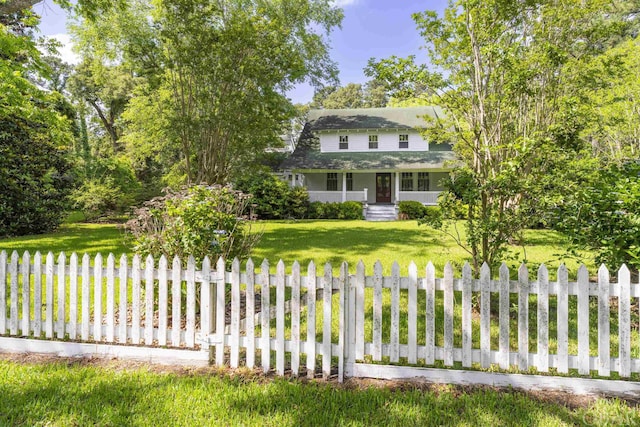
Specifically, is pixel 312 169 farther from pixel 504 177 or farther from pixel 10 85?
pixel 504 177

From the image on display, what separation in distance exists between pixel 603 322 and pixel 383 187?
68.5 ft

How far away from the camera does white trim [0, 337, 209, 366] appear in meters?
3.43

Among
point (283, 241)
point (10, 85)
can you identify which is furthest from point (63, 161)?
point (283, 241)

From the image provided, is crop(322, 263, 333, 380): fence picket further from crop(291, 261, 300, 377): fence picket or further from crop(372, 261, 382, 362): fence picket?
crop(372, 261, 382, 362): fence picket

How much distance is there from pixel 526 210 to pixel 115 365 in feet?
16.0

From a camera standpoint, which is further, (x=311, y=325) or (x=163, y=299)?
(x=163, y=299)

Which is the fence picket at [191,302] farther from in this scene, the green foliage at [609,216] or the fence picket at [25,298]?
the green foliage at [609,216]

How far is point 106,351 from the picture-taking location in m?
3.54

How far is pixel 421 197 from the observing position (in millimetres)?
20859

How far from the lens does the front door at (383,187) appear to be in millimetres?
23425

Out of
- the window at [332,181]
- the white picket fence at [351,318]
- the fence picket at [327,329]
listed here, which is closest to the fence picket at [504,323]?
the white picket fence at [351,318]

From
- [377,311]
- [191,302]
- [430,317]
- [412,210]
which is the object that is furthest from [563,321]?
[412,210]

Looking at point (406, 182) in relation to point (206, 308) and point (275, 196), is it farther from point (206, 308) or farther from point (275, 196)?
point (206, 308)

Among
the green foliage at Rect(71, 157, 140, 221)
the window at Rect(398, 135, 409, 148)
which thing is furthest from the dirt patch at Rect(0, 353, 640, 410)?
the window at Rect(398, 135, 409, 148)
